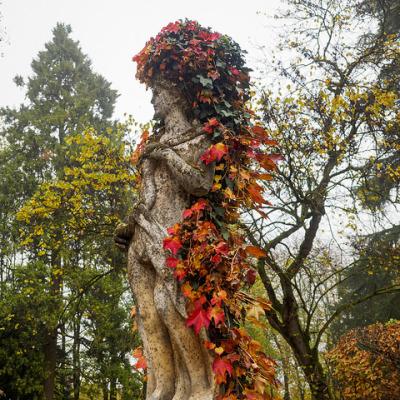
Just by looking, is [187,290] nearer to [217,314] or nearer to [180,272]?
[180,272]

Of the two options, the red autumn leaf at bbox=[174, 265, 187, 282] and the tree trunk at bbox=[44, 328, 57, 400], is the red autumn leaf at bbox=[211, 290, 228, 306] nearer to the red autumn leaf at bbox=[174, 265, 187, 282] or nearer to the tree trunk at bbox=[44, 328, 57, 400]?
the red autumn leaf at bbox=[174, 265, 187, 282]

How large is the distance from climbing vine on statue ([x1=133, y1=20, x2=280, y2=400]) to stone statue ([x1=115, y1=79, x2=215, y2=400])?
0.12 m

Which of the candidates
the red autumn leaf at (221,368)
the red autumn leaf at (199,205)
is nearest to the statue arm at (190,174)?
the red autumn leaf at (199,205)

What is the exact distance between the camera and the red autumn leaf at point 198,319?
2564 millimetres

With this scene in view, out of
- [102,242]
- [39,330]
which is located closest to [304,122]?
[102,242]

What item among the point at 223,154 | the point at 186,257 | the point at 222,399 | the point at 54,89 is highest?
the point at 54,89

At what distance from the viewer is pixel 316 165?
6.41 metres

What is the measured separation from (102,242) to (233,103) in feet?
20.3

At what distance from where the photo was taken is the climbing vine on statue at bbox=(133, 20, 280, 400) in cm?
265

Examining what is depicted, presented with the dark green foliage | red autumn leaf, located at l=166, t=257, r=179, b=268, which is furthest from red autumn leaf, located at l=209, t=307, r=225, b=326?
the dark green foliage

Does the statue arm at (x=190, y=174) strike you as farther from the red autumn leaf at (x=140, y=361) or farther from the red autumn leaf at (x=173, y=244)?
the red autumn leaf at (x=140, y=361)

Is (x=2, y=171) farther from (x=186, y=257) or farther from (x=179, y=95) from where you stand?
(x=186, y=257)

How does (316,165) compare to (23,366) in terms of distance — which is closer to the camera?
(316,165)

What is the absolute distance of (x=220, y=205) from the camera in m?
3.29
